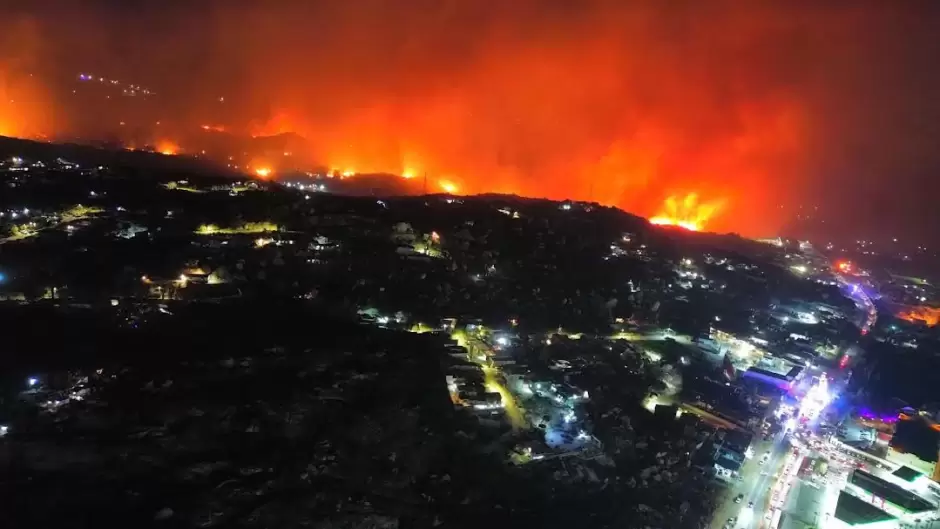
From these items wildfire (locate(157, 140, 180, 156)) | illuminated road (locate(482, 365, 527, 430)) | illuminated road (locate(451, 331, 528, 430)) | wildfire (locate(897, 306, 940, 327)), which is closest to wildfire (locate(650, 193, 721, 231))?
wildfire (locate(897, 306, 940, 327))

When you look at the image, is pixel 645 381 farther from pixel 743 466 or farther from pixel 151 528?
pixel 151 528

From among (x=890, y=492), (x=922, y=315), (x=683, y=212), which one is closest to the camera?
(x=890, y=492)

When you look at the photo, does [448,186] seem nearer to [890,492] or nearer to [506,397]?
[506,397]

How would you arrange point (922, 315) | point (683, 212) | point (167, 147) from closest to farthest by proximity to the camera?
1. point (922, 315)
2. point (683, 212)
3. point (167, 147)

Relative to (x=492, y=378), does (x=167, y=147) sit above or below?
above

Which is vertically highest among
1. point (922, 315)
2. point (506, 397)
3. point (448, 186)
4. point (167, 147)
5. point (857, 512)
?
point (448, 186)

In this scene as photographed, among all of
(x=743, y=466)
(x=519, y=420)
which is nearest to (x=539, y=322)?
(x=519, y=420)

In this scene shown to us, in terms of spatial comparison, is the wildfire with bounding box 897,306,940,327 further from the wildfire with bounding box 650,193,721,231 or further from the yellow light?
the yellow light

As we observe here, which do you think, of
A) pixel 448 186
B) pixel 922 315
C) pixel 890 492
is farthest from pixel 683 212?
pixel 890 492
